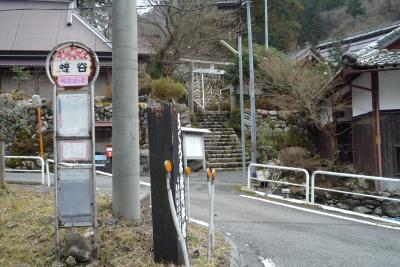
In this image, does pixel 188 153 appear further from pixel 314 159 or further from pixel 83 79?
pixel 314 159

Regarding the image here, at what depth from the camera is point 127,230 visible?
6.01 metres

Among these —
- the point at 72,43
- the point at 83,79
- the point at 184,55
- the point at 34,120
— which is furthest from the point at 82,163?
the point at 184,55

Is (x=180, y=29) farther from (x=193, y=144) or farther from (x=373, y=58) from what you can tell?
(x=193, y=144)

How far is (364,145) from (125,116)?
386 inches

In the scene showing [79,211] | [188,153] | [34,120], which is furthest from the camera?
[34,120]

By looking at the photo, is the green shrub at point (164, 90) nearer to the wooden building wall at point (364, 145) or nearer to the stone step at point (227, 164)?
the stone step at point (227, 164)

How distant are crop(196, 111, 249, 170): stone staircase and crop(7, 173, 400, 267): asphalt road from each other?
29.6 feet

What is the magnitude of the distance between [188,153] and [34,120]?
47.5 ft

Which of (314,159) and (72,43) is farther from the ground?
(72,43)

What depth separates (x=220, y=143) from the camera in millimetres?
21781

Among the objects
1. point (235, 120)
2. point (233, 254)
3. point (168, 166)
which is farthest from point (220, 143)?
point (168, 166)

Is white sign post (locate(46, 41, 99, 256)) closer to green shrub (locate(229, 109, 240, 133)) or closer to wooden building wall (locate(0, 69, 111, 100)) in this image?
green shrub (locate(229, 109, 240, 133))

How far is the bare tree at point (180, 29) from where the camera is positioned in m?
25.4

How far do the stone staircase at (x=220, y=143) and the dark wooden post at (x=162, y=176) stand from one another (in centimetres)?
1385
